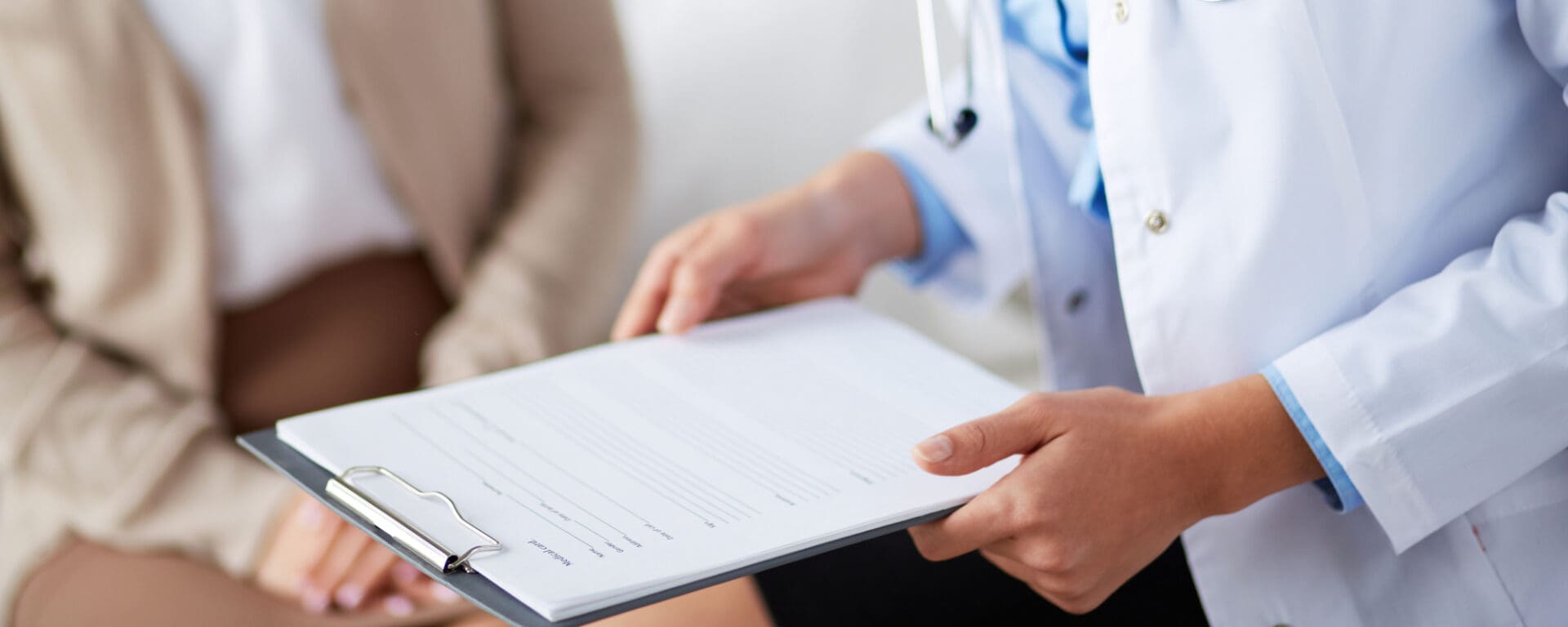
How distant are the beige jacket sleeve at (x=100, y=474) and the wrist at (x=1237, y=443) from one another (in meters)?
0.67

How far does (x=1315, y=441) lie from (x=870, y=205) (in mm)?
414

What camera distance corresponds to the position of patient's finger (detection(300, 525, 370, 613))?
0.81 meters

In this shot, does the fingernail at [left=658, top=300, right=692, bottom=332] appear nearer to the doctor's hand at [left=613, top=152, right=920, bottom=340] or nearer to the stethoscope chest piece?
the doctor's hand at [left=613, top=152, right=920, bottom=340]

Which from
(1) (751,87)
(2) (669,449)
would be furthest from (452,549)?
(1) (751,87)

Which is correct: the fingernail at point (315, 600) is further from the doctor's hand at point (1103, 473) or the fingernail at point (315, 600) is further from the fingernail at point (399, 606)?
the doctor's hand at point (1103, 473)

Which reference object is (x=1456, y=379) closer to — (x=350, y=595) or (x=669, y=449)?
(x=669, y=449)

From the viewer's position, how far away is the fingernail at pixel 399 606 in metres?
0.82

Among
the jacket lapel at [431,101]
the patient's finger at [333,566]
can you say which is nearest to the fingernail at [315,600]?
the patient's finger at [333,566]

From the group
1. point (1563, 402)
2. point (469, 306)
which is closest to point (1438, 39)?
point (1563, 402)

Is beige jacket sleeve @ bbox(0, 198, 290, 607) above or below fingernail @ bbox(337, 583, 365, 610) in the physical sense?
above

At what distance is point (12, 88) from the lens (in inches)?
33.6

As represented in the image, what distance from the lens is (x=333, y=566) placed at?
2.65 feet

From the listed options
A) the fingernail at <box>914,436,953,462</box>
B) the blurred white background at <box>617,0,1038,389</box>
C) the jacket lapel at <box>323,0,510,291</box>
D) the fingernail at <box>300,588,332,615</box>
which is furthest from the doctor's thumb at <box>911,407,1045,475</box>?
the blurred white background at <box>617,0,1038,389</box>

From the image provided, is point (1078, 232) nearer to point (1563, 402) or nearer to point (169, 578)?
point (1563, 402)
